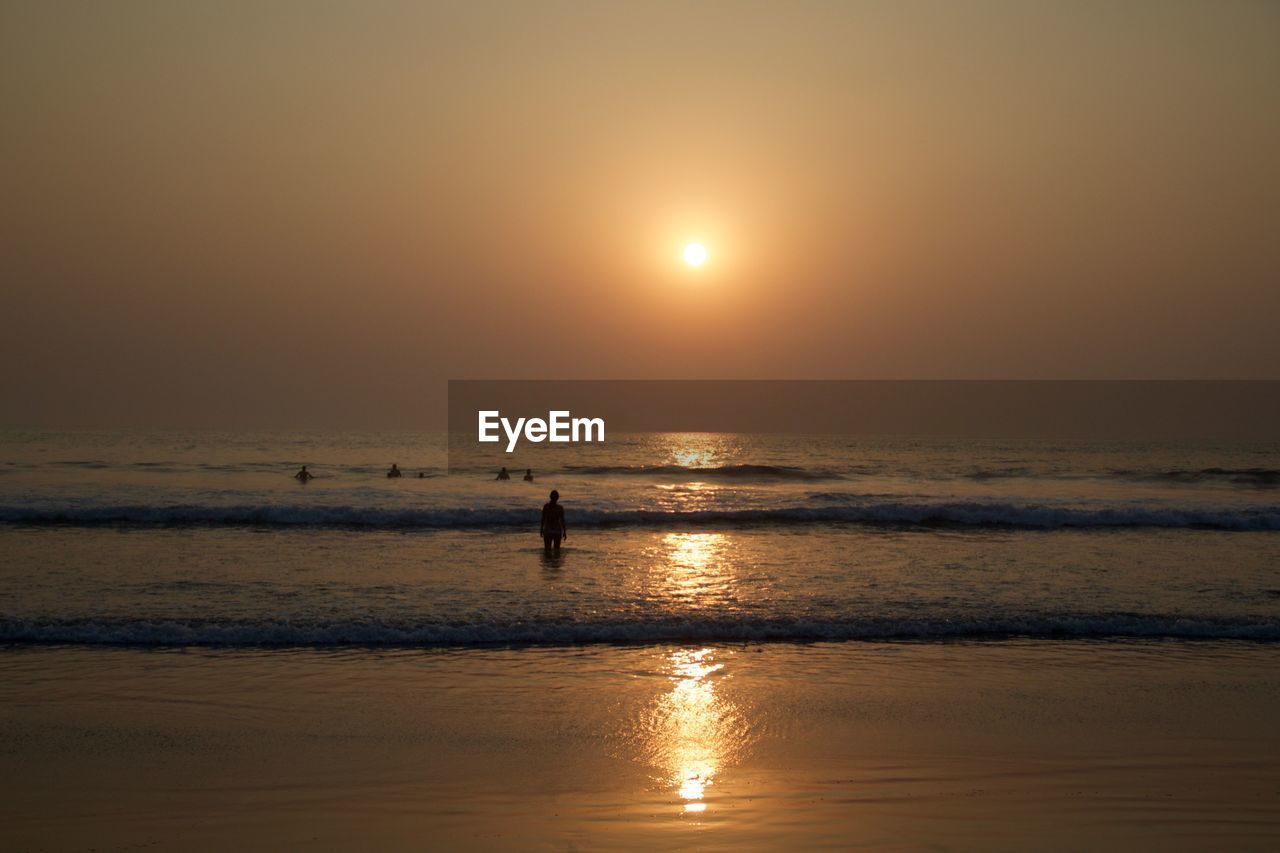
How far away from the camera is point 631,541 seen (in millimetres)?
22625

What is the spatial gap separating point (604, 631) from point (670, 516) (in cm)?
1593

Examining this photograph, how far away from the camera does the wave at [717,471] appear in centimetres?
5050

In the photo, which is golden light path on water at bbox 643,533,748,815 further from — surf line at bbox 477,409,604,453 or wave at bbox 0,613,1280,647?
surf line at bbox 477,409,604,453

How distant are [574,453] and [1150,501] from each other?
137 ft

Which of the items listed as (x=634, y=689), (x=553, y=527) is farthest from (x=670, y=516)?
(x=634, y=689)

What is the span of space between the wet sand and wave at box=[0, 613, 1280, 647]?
53 centimetres

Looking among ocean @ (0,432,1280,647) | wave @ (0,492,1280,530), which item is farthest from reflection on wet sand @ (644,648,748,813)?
wave @ (0,492,1280,530)

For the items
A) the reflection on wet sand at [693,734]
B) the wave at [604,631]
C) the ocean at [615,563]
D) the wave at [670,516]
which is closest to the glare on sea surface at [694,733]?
the reflection on wet sand at [693,734]

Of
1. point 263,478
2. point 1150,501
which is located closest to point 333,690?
point 1150,501

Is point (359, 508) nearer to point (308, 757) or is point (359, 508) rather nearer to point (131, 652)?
point (131, 652)

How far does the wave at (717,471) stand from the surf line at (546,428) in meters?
22.2

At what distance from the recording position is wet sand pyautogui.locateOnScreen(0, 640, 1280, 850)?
6.00 metres

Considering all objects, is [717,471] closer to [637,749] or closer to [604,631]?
[604,631]

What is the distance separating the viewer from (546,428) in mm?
89062
